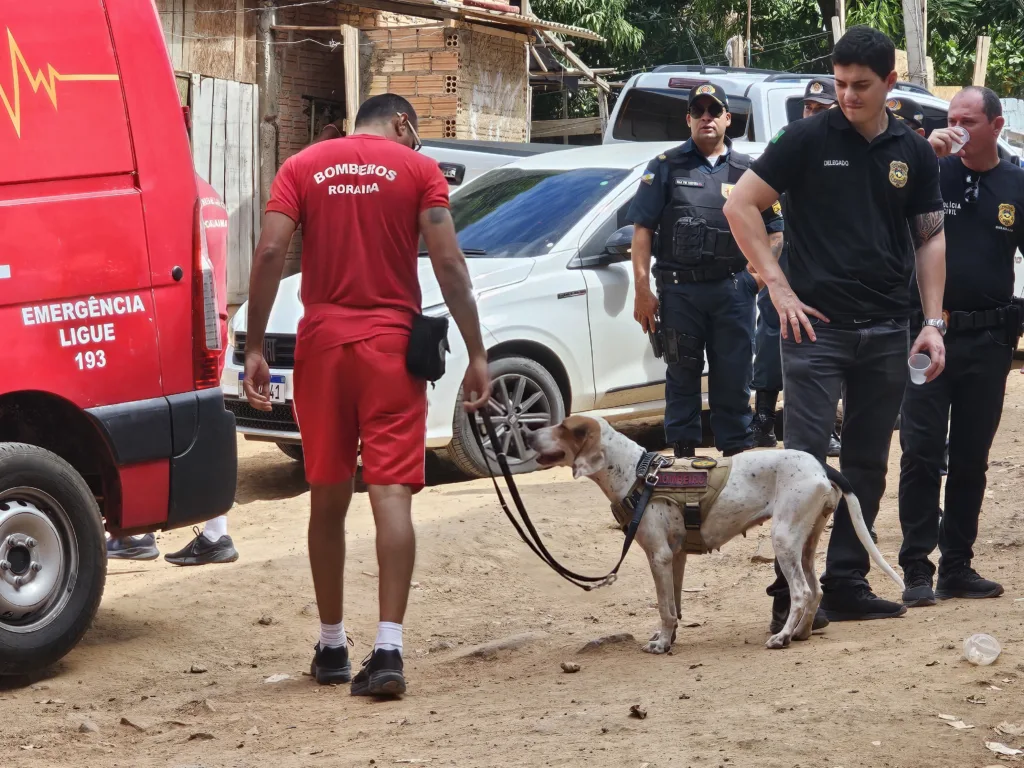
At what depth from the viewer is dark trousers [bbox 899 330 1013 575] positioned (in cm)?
566

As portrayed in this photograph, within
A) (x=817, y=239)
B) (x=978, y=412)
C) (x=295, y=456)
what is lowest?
(x=295, y=456)

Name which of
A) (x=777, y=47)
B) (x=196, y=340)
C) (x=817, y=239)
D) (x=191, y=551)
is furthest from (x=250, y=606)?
(x=777, y=47)

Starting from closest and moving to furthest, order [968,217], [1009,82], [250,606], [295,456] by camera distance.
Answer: [968,217] < [250,606] < [295,456] < [1009,82]

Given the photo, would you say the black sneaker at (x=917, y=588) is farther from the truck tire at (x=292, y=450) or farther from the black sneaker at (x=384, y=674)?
the truck tire at (x=292, y=450)

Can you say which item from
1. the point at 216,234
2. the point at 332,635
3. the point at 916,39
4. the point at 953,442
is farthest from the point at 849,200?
the point at 916,39

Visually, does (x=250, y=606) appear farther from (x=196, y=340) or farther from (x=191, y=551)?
(x=196, y=340)

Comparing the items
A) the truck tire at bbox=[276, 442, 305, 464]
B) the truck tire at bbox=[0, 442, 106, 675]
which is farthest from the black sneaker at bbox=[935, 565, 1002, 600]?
the truck tire at bbox=[276, 442, 305, 464]

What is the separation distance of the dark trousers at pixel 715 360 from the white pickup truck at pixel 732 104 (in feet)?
13.7

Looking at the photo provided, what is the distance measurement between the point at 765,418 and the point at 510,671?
476 centimetres

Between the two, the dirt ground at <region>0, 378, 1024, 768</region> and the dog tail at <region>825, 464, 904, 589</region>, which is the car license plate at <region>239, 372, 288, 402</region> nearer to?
the dirt ground at <region>0, 378, 1024, 768</region>

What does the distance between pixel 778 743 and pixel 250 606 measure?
3018 millimetres

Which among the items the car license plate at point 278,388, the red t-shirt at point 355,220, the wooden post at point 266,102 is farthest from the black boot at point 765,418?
the wooden post at point 266,102

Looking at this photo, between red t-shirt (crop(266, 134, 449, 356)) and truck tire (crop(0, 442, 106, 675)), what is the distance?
111 centimetres

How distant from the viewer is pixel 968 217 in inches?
223
